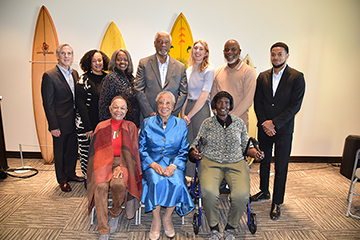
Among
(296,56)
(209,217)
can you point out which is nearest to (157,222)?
(209,217)

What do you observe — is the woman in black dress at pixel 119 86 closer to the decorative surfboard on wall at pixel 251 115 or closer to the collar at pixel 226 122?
the collar at pixel 226 122

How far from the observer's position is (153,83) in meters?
2.43

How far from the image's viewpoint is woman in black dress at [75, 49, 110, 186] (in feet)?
8.33

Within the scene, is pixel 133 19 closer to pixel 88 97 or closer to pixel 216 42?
pixel 216 42

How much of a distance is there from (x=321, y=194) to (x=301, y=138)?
4.51 feet

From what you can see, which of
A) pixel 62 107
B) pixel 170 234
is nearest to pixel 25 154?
pixel 62 107

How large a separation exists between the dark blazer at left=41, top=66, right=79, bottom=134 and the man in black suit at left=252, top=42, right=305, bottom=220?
2345 mm

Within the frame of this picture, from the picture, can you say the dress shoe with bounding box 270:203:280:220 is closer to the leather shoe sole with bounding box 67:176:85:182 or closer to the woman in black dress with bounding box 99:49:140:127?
the woman in black dress with bounding box 99:49:140:127

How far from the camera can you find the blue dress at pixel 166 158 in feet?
6.19

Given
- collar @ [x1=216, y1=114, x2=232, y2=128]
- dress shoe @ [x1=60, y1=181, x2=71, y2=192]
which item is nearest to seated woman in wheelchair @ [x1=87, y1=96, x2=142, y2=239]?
collar @ [x1=216, y1=114, x2=232, y2=128]

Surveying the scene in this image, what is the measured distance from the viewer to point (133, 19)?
11.9 ft

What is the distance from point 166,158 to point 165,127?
31 cm

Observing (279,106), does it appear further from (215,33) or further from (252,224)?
(215,33)

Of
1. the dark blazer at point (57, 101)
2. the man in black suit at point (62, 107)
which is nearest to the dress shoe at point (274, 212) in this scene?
the man in black suit at point (62, 107)
